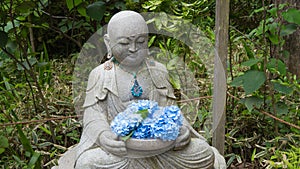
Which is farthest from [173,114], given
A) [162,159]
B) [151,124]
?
[162,159]

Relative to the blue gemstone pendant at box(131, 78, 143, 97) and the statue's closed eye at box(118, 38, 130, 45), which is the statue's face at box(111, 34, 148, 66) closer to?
the statue's closed eye at box(118, 38, 130, 45)

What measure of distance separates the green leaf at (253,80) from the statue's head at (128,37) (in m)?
0.76

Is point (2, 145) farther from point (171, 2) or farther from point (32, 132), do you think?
point (171, 2)

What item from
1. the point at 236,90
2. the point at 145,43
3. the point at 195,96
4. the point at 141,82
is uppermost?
the point at 145,43

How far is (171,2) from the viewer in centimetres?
379

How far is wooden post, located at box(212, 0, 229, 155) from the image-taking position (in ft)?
8.63

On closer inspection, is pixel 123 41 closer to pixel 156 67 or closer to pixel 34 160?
pixel 156 67

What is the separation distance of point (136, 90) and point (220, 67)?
604 mm

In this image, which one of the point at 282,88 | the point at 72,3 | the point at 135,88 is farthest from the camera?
the point at 72,3

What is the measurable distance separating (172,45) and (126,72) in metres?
0.83

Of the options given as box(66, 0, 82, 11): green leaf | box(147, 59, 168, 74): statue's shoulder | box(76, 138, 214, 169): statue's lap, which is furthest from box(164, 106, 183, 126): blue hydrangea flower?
box(66, 0, 82, 11): green leaf

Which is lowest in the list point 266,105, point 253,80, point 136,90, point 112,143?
point 266,105

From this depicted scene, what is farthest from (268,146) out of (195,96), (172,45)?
(172,45)

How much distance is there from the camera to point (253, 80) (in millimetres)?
2754
